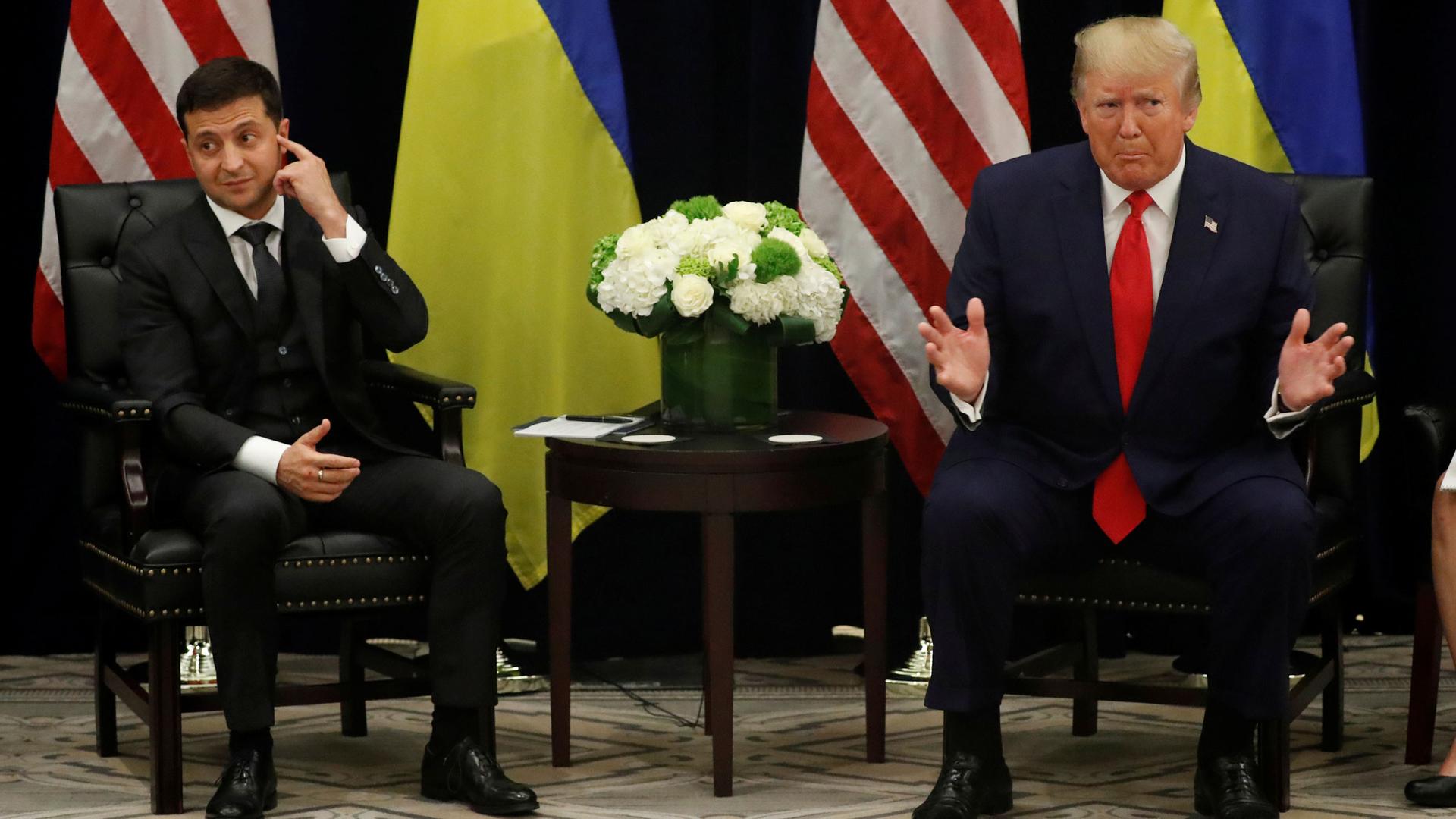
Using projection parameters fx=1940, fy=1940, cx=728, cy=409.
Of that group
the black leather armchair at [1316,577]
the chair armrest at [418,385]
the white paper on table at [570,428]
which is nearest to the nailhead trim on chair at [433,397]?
the chair armrest at [418,385]

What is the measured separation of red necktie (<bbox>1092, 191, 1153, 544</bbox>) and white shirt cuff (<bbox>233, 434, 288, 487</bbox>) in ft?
4.74

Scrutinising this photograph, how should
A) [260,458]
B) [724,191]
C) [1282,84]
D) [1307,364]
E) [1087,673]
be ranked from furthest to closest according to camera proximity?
[724,191] < [1282,84] < [1087,673] < [260,458] < [1307,364]

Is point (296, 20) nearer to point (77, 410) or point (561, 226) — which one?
point (561, 226)

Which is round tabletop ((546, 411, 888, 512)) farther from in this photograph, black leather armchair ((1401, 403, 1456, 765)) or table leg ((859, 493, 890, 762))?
black leather armchair ((1401, 403, 1456, 765))

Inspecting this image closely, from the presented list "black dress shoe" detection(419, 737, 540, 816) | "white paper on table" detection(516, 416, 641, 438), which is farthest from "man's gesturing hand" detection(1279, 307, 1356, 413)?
"black dress shoe" detection(419, 737, 540, 816)

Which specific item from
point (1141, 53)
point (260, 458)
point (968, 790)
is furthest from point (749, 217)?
point (968, 790)

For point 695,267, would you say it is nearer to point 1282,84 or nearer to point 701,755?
point 701,755

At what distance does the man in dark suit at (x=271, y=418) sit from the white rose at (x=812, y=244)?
739 mm

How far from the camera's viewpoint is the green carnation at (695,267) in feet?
11.6

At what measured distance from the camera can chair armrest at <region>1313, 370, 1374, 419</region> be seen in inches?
140

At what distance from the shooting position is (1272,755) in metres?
3.33

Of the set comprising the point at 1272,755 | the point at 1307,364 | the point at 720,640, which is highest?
the point at 1307,364

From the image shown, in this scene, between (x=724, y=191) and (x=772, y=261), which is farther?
(x=724, y=191)

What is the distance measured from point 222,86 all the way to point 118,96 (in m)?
0.77
